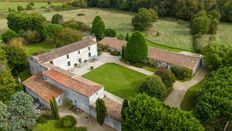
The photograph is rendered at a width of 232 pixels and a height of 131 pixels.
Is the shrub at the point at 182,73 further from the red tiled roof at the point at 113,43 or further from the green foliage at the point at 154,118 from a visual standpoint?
the green foliage at the point at 154,118

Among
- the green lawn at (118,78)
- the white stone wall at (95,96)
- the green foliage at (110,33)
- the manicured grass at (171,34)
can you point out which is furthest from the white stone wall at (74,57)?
the manicured grass at (171,34)

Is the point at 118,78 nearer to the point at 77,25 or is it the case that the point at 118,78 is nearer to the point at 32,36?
the point at 77,25

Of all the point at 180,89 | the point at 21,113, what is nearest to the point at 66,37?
the point at 21,113

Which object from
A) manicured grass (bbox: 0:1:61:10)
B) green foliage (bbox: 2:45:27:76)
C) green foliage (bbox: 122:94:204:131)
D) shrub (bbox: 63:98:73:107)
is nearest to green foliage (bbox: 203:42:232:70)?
green foliage (bbox: 122:94:204:131)

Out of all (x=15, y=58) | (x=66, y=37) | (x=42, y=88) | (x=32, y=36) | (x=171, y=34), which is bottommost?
(x=42, y=88)

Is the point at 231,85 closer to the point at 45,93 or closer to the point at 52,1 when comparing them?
the point at 45,93

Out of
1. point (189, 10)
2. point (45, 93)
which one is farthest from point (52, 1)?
point (45, 93)
